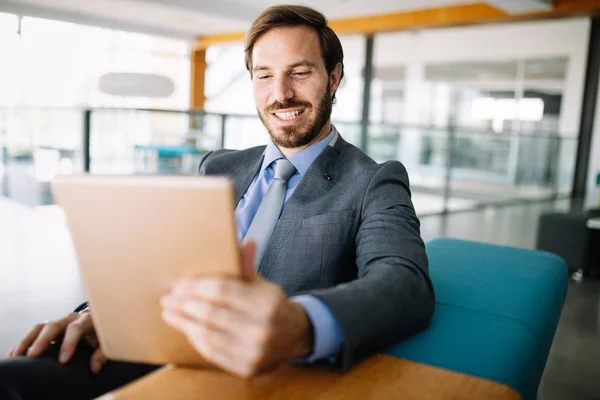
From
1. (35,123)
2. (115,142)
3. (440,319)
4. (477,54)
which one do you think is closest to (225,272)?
(440,319)

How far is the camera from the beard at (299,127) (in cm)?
136

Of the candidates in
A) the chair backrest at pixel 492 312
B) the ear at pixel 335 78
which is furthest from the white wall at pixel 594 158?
the ear at pixel 335 78

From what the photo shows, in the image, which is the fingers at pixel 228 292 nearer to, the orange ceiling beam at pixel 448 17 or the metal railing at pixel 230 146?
the metal railing at pixel 230 146

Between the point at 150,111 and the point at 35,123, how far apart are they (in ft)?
8.32

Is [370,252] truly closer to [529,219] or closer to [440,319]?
[440,319]

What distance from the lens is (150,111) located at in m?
4.67

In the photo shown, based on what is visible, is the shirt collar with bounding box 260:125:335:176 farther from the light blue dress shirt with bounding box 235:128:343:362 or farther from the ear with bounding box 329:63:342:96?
the ear with bounding box 329:63:342:96

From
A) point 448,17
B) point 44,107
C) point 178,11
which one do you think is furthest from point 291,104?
point 178,11

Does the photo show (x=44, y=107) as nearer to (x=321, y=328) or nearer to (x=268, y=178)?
(x=268, y=178)

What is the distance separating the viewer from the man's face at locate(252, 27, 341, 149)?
1.31m

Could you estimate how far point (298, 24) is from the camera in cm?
132

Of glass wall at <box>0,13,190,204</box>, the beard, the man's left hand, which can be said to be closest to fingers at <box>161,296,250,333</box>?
the man's left hand

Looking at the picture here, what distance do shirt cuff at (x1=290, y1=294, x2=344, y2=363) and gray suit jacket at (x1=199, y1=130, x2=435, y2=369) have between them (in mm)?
66

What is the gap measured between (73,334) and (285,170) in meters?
0.61
